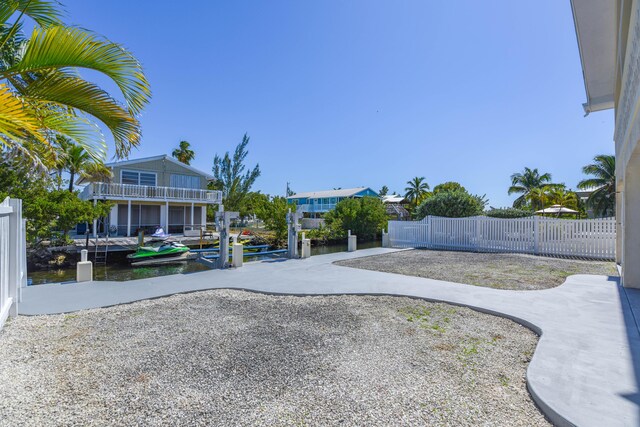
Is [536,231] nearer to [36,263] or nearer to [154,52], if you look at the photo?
[154,52]

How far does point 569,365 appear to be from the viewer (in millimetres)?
3145

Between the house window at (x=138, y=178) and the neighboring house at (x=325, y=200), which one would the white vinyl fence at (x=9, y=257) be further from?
the neighboring house at (x=325, y=200)

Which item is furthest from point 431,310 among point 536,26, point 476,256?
point 536,26

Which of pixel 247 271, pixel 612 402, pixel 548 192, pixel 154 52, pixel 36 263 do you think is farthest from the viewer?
pixel 548 192

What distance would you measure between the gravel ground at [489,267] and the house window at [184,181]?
1902 centimetres

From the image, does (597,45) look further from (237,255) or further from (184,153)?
(184,153)

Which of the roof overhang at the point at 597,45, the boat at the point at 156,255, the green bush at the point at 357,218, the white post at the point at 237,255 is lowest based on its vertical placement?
the boat at the point at 156,255

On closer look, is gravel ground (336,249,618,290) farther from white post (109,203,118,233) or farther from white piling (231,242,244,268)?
white post (109,203,118,233)

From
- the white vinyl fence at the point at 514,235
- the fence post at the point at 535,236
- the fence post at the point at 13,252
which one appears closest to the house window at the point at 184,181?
the white vinyl fence at the point at 514,235

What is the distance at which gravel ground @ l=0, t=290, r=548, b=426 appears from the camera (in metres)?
2.42

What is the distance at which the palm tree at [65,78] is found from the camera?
315 centimetres

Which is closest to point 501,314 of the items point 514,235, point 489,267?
point 489,267

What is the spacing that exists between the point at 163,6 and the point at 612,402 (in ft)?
39.7

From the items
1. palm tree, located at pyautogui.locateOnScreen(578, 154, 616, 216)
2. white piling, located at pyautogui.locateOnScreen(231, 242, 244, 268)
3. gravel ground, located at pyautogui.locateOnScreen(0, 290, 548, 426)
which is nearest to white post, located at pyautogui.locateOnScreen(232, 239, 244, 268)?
white piling, located at pyautogui.locateOnScreen(231, 242, 244, 268)
